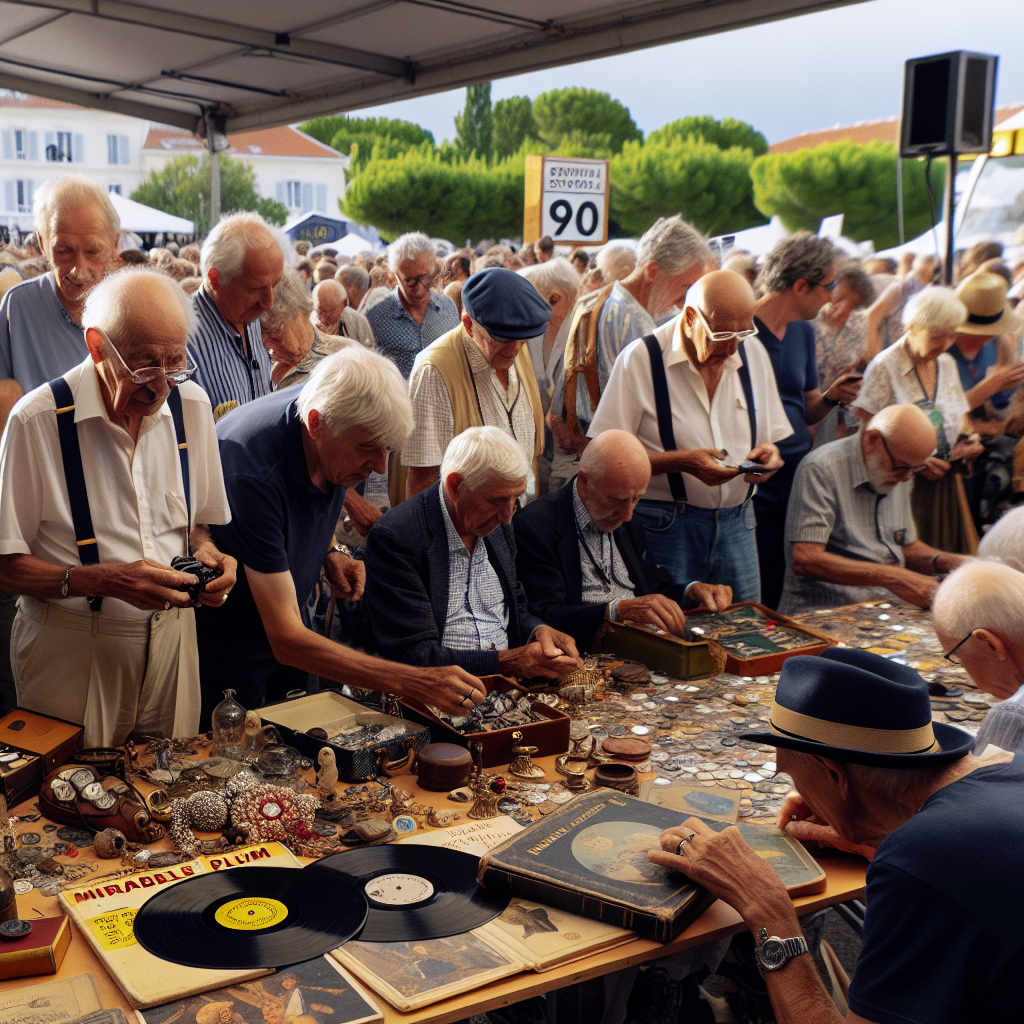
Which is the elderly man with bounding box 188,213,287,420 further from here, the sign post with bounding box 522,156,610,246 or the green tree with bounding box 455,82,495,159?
the green tree with bounding box 455,82,495,159

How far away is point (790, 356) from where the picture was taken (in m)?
5.37

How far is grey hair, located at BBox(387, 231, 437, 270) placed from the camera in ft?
20.5

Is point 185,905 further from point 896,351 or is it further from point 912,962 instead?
point 896,351

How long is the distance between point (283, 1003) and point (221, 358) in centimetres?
280

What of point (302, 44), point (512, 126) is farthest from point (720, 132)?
point (302, 44)

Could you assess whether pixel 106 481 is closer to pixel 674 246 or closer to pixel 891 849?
pixel 891 849

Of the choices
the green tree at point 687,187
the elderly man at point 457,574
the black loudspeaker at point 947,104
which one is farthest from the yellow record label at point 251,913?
the green tree at point 687,187

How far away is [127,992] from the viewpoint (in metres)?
1.73

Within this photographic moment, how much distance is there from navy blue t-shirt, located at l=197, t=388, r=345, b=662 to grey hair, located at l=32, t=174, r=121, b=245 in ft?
3.22

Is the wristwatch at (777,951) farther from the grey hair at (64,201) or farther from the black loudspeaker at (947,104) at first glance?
the black loudspeaker at (947,104)

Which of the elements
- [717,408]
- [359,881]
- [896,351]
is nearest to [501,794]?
[359,881]

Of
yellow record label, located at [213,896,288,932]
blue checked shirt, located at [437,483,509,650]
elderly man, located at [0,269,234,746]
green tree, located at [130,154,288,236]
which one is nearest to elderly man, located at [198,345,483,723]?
elderly man, located at [0,269,234,746]

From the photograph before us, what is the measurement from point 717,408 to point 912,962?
2999 millimetres

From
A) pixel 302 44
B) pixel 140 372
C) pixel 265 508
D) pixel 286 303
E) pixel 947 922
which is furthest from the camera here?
pixel 302 44
